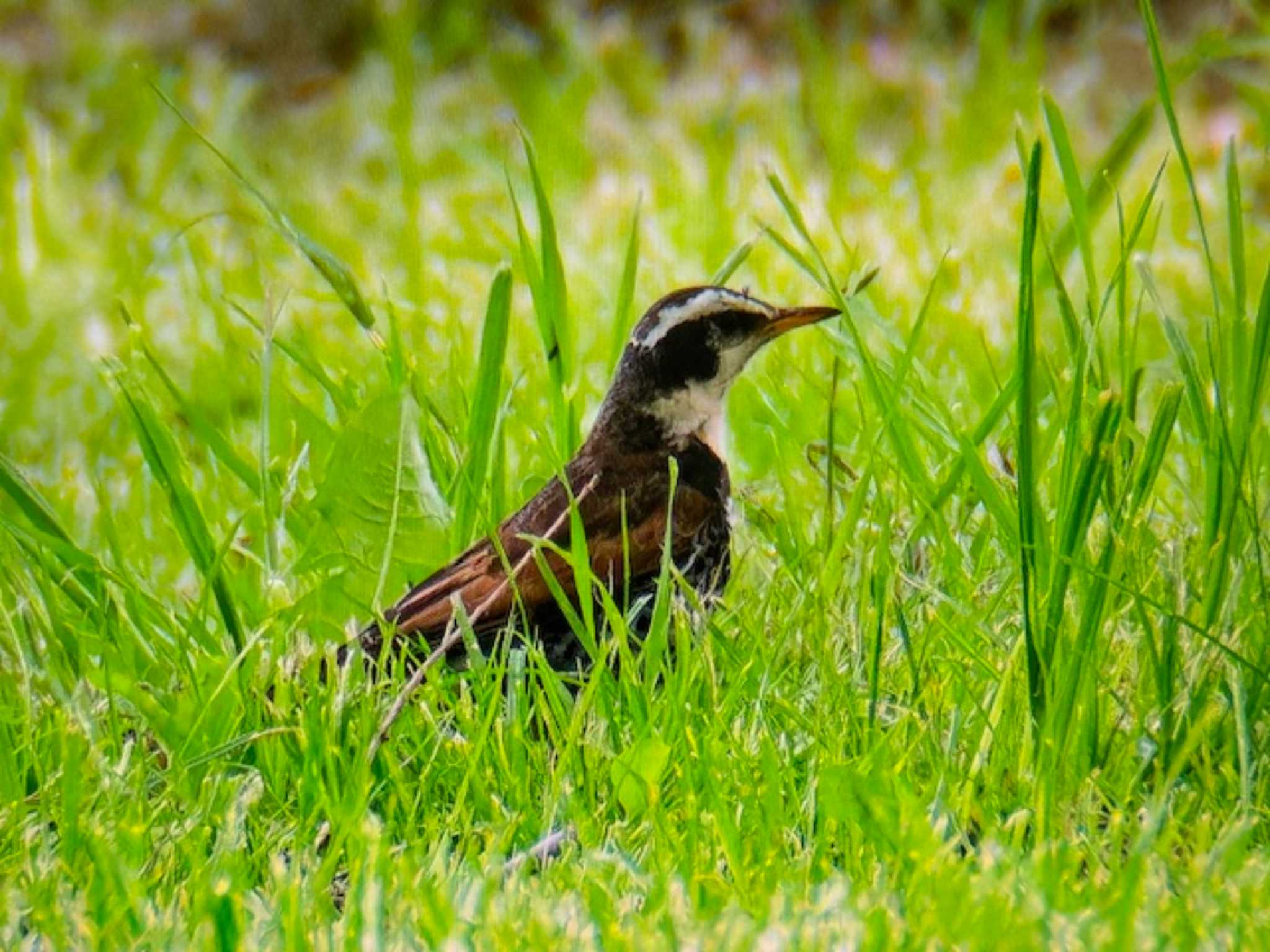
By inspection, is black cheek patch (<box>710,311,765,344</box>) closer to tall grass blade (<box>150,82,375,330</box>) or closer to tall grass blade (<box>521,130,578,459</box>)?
tall grass blade (<box>521,130,578,459</box>)

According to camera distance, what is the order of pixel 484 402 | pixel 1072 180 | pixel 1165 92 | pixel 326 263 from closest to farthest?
pixel 1165 92 → pixel 1072 180 → pixel 326 263 → pixel 484 402

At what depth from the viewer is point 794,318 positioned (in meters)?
4.14

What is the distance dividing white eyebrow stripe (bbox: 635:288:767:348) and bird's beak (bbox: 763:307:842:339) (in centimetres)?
6

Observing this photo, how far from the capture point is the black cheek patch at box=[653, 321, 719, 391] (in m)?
4.18

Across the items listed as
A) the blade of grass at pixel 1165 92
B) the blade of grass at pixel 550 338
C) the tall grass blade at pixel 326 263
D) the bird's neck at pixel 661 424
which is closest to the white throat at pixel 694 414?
the bird's neck at pixel 661 424

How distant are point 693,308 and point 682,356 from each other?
4.1 inches

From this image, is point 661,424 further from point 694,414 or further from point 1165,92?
point 1165,92

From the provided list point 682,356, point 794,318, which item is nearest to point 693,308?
point 682,356

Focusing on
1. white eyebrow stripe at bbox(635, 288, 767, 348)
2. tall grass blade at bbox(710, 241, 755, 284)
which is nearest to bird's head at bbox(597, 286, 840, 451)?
white eyebrow stripe at bbox(635, 288, 767, 348)

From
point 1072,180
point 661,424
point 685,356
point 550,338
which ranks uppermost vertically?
point 1072,180

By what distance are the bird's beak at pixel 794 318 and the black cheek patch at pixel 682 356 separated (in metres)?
0.13

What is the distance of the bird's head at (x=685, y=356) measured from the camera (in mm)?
4160

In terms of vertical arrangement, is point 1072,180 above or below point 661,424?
above

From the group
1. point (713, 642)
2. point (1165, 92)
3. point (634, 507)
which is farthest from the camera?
point (634, 507)
